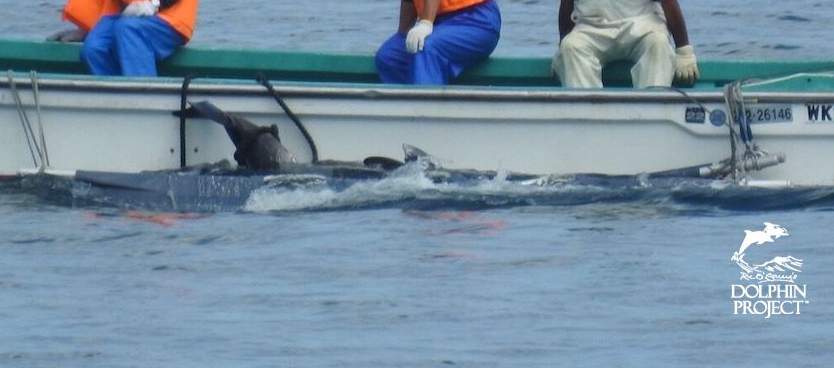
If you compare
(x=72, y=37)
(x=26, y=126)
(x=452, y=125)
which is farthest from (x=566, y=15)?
(x=26, y=126)

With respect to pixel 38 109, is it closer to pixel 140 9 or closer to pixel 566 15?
pixel 140 9

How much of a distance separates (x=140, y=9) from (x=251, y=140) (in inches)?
52.0

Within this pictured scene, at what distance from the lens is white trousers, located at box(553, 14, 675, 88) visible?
38.7 feet

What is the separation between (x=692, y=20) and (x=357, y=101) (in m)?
11.3

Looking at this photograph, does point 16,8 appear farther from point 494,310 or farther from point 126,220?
point 494,310

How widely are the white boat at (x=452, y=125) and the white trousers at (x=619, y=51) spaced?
0.84ft

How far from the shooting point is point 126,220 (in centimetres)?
1103

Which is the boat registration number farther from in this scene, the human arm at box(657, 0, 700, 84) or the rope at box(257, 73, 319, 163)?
the rope at box(257, 73, 319, 163)

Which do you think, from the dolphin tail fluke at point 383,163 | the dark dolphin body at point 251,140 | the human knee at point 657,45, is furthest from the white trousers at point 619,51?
the dark dolphin body at point 251,140

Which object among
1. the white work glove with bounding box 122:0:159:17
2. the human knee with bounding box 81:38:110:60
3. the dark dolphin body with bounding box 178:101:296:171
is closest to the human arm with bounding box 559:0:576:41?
the dark dolphin body with bounding box 178:101:296:171

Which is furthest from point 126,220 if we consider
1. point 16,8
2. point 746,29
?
point 16,8

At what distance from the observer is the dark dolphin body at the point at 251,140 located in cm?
1142

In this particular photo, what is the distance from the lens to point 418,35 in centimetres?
1197

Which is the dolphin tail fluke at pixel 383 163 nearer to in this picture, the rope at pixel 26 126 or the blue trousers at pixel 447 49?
the blue trousers at pixel 447 49
